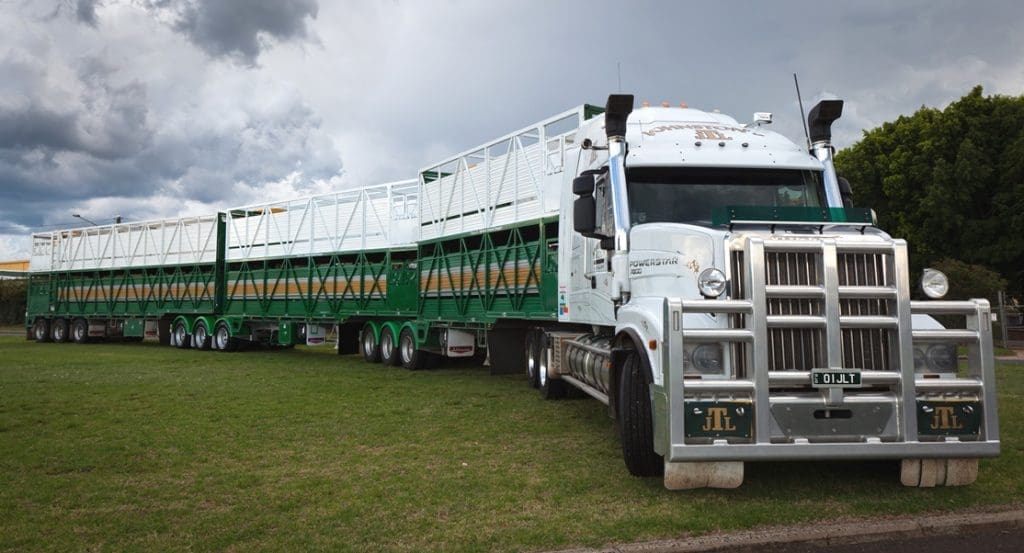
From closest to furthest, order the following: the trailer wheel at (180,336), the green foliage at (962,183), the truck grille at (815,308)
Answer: the truck grille at (815,308) → the trailer wheel at (180,336) → the green foliage at (962,183)

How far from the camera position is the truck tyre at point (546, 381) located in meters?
11.5

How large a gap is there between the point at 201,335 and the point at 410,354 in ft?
41.2

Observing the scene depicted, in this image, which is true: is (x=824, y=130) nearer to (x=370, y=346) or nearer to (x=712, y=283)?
(x=712, y=283)

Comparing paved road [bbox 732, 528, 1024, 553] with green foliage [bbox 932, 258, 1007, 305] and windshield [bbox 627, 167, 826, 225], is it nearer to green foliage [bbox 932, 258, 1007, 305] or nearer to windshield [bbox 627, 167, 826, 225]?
windshield [bbox 627, 167, 826, 225]

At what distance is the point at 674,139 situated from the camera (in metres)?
7.65

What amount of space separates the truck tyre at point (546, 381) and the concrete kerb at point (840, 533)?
652 centimetres

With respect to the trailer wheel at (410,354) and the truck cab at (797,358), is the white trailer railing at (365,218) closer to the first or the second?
the trailer wheel at (410,354)

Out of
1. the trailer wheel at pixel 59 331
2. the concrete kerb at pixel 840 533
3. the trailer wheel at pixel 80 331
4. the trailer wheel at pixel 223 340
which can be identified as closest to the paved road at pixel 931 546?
the concrete kerb at pixel 840 533

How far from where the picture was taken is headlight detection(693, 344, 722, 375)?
17.9 feet

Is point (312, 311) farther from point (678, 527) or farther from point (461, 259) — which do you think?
point (678, 527)

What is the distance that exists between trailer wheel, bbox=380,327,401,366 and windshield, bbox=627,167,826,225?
462 inches

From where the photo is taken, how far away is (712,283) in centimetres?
549

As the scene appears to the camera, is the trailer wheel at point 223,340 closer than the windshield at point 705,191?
No

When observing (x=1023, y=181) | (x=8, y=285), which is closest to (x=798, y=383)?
(x=1023, y=181)
